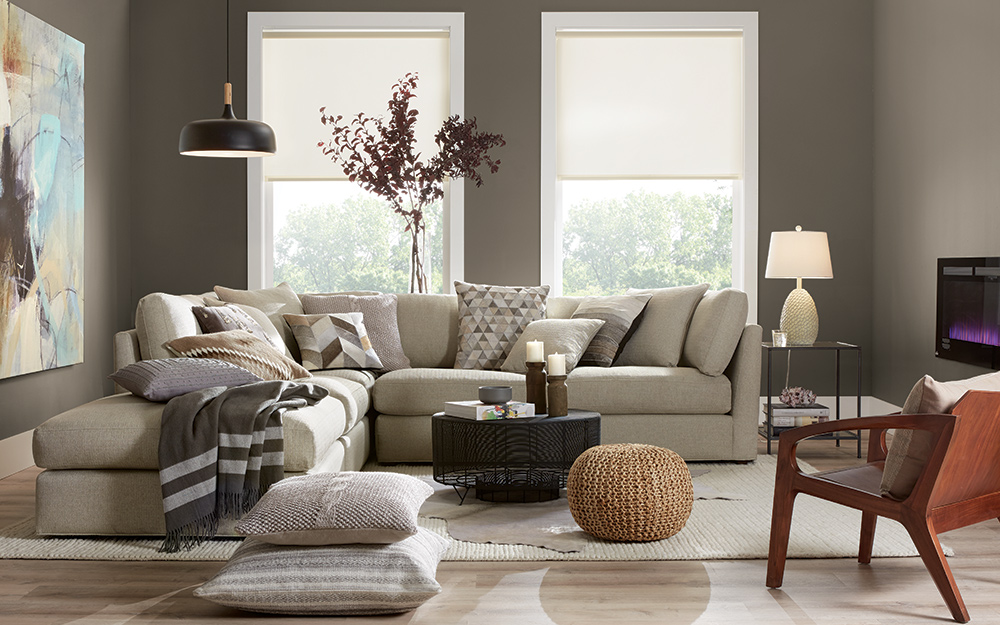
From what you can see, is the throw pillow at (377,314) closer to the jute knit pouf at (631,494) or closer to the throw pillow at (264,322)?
the throw pillow at (264,322)

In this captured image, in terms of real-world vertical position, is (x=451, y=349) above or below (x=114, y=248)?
below

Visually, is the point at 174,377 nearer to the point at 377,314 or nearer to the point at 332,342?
the point at 332,342

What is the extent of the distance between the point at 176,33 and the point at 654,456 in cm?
471

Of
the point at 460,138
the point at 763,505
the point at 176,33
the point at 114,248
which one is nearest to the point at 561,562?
the point at 763,505

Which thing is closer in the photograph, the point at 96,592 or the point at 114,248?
the point at 96,592

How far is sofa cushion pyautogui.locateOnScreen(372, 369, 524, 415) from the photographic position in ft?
15.2

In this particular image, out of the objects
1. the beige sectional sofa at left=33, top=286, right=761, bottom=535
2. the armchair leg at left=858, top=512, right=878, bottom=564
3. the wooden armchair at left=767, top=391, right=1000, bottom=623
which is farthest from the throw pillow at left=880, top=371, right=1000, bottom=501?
the beige sectional sofa at left=33, top=286, right=761, bottom=535

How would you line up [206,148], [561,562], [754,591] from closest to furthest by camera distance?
[754,591] < [561,562] < [206,148]

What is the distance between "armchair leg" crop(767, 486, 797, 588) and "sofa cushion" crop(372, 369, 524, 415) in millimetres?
2007

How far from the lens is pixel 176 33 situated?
6.18 meters

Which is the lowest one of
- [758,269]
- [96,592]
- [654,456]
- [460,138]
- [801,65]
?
[96,592]

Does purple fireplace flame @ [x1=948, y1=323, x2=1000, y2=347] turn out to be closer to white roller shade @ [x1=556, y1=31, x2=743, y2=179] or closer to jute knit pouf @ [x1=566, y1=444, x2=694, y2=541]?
white roller shade @ [x1=556, y1=31, x2=743, y2=179]

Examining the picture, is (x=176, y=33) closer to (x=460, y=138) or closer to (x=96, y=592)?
(x=460, y=138)

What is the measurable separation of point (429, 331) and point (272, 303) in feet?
3.06
